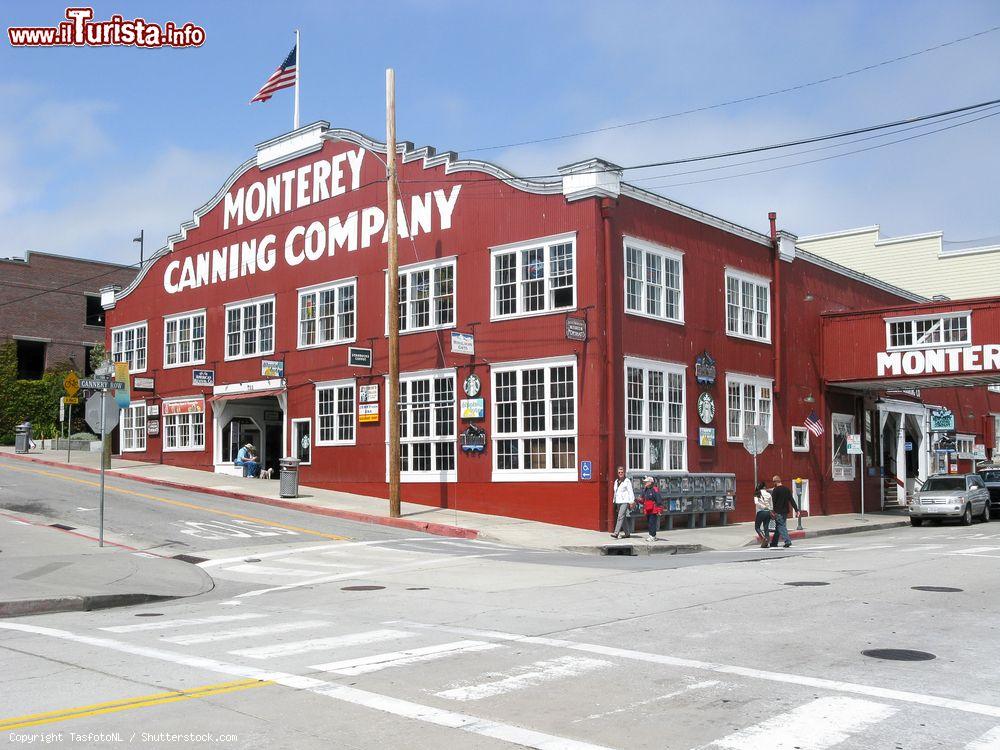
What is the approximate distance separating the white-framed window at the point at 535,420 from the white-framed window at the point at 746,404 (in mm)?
6585

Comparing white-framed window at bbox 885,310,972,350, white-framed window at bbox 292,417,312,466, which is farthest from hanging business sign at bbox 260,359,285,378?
white-framed window at bbox 885,310,972,350

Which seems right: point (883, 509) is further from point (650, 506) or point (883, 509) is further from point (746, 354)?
point (650, 506)

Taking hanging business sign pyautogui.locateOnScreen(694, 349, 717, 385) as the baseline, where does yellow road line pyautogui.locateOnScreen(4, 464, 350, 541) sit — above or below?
below

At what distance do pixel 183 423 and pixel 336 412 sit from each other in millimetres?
9890

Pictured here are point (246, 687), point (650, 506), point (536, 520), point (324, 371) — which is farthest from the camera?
point (324, 371)

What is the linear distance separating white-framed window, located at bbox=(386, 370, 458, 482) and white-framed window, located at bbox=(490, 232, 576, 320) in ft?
9.80

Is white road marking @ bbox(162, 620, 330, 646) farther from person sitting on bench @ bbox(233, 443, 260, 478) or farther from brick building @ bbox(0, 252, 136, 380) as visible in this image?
brick building @ bbox(0, 252, 136, 380)

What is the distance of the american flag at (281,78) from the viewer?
35.7 m

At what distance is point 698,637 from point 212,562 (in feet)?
38.3

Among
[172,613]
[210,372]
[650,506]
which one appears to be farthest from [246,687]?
[210,372]

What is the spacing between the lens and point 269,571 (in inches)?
705

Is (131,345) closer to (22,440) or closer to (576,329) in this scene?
(22,440)

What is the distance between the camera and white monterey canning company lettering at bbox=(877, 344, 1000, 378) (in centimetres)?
3275

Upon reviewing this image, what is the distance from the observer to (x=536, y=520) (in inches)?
1069
